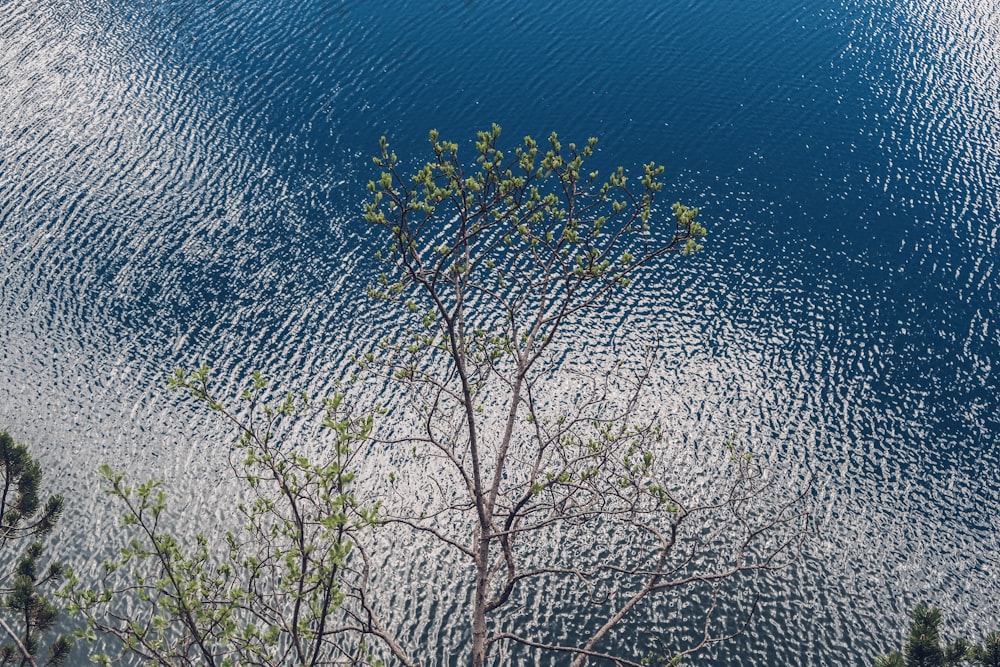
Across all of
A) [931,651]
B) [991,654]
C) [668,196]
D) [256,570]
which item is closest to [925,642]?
[931,651]

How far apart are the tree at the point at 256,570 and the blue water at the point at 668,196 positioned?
2.09m

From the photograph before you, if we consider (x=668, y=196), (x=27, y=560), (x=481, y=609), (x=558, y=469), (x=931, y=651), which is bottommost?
(x=27, y=560)

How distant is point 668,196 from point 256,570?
34.9 m

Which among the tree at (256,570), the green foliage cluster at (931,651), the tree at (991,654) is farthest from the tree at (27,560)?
the tree at (991,654)

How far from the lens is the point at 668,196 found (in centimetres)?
4691

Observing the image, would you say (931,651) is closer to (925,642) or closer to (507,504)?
(925,642)

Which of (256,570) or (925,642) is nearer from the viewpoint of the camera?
(925,642)

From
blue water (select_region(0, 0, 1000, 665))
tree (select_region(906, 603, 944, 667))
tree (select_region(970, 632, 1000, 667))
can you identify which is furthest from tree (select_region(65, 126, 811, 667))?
tree (select_region(970, 632, 1000, 667))

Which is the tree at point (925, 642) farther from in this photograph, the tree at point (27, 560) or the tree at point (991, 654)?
the tree at point (27, 560)

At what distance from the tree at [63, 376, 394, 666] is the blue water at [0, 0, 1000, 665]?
2.09 meters

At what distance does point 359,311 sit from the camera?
1588 inches

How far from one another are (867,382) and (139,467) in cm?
2909

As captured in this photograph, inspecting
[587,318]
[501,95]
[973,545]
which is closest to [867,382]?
[973,545]

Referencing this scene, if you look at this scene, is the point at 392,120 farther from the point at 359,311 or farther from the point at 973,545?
the point at 973,545
